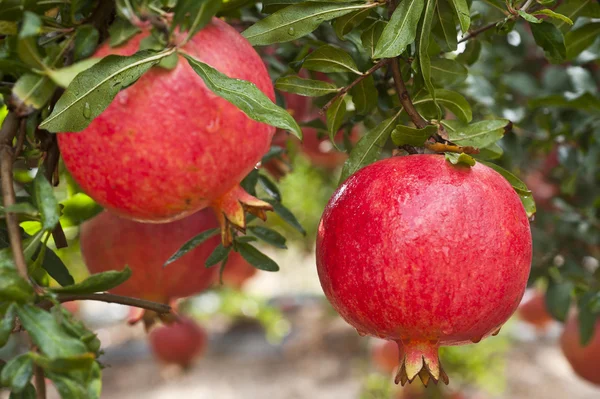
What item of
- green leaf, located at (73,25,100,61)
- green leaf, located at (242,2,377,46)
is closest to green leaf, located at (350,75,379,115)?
green leaf, located at (242,2,377,46)

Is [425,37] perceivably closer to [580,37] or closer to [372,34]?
[372,34]

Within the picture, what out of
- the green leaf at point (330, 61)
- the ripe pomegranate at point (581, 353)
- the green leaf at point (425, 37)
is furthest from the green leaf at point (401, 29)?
the ripe pomegranate at point (581, 353)

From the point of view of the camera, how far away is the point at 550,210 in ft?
7.56

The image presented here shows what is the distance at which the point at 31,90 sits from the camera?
27.0 inches

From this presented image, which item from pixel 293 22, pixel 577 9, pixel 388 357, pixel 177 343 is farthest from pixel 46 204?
pixel 388 357

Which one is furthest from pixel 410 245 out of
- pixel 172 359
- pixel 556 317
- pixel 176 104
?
pixel 172 359

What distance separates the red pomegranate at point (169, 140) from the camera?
2.39 ft

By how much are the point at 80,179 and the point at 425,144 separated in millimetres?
405

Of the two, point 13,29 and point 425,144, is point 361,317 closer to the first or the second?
point 425,144

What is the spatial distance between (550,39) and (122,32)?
542 mm

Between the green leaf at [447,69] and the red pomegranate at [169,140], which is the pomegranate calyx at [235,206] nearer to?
the red pomegranate at [169,140]

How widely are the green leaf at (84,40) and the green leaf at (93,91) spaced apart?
0.08m

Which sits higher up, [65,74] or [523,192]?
[65,74]

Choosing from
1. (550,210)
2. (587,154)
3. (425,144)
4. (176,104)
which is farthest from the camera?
(550,210)
